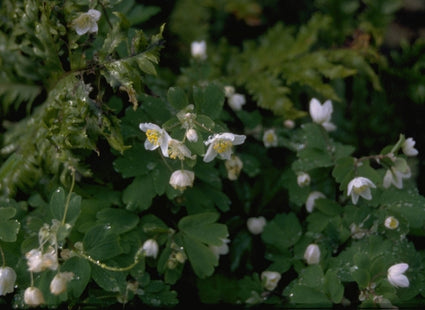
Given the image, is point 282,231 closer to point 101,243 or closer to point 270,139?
point 270,139

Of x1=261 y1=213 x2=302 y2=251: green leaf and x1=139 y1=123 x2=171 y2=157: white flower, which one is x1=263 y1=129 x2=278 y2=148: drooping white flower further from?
x1=139 y1=123 x2=171 y2=157: white flower

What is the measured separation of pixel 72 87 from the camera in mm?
1760

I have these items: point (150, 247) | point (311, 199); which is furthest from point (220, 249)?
point (311, 199)

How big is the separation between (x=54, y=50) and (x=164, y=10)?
1381mm

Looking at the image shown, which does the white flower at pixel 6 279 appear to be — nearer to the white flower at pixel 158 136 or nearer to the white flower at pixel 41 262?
the white flower at pixel 41 262

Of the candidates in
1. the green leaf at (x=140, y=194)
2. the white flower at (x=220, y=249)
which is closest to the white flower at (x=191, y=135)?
the green leaf at (x=140, y=194)

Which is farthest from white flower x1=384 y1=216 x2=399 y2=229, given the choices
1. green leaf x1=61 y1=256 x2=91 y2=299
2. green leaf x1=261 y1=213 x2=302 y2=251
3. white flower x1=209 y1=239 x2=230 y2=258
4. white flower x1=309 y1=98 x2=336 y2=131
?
green leaf x1=61 y1=256 x2=91 y2=299

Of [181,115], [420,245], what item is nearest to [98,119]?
[181,115]

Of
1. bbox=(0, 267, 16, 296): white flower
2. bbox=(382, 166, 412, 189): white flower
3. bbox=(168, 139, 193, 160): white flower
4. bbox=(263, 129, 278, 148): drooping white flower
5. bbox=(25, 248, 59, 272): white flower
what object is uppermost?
bbox=(168, 139, 193, 160): white flower

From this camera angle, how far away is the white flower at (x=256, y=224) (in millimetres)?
2186

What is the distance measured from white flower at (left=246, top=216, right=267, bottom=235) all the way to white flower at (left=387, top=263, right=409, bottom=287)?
2.20 ft

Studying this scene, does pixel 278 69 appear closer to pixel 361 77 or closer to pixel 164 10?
pixel 361 77

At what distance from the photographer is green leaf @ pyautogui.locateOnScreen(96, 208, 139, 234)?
188 cm

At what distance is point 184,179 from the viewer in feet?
5.70
